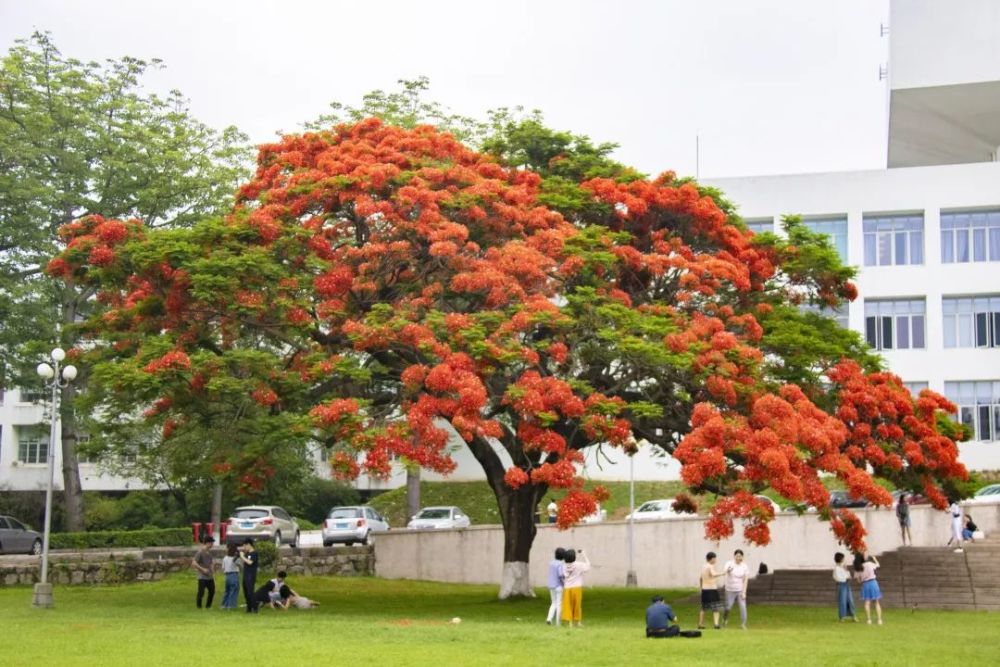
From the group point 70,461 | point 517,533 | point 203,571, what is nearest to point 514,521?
point 517,533

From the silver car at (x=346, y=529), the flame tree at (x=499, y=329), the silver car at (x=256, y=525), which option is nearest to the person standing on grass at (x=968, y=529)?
the flame tree at (x=499, y=329)

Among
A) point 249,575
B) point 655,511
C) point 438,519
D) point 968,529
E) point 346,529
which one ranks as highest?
point 655,511

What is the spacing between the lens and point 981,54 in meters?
49.4

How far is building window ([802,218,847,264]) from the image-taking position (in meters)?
52.3

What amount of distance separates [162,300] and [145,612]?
5830 millimetres

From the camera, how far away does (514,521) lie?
93.4 ft

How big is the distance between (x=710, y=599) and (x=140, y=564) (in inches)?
642

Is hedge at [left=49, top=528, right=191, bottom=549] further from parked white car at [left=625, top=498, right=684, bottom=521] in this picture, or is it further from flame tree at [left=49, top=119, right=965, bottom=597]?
parked white car at [left=625, top=498, right=684, bottom=521]

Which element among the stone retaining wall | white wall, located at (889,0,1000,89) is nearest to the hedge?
the stone retaining wall

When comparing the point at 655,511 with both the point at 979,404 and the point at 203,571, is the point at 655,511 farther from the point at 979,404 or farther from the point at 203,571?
the point at 203,571

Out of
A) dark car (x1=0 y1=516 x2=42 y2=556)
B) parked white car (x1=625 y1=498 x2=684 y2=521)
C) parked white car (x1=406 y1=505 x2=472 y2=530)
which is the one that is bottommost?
dark car (x1=0 y1=516 x2=42 y2=556)

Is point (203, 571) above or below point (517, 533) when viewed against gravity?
below

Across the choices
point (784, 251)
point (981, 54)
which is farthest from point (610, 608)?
point (981, 54)

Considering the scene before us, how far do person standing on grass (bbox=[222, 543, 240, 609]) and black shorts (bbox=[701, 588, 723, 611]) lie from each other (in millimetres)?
9164
